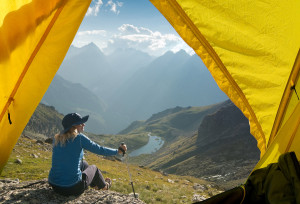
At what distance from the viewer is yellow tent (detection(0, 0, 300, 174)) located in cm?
313

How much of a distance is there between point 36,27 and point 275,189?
3854 mm

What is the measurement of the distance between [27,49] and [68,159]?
2.71 meters

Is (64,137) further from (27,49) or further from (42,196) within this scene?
(27,49)

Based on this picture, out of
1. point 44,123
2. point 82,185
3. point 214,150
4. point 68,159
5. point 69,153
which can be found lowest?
point 214,150

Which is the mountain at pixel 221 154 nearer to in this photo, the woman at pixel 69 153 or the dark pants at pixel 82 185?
the dark pants at pixel 82 185

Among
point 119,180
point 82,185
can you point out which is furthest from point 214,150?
point 82,185

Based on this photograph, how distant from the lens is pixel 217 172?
232ft

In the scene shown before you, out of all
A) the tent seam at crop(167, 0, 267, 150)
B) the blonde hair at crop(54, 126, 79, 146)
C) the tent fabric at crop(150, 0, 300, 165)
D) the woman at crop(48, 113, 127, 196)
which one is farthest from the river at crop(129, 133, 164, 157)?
the tent fabric at crop(150, 0, 300, 165)

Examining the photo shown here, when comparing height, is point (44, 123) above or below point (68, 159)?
above

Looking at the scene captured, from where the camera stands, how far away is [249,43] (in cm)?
354

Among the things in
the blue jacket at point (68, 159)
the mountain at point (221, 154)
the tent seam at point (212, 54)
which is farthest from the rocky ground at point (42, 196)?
the mountain at point (221, 154)

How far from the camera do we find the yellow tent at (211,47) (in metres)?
3.13

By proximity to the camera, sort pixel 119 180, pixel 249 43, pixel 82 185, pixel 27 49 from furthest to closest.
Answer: pixel 119 180 < pixel 82 185 < pixel 249 43 < pixel 27 49

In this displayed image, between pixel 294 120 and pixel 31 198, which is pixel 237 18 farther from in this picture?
pixel 31 198
